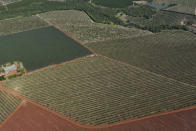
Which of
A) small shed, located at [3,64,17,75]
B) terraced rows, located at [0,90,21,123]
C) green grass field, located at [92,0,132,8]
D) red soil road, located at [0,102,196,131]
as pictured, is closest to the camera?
red soil road, located at [0,102,196,131]

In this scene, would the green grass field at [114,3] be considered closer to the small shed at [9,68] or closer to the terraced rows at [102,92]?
the terraced rows at [102,92]

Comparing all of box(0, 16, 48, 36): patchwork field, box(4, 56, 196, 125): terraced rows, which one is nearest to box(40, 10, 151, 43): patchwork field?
box(0, 16, 48, 36): patchwork field

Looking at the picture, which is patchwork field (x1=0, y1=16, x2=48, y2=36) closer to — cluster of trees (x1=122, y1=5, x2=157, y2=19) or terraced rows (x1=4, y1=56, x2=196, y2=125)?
terraced rows (x1=4, y1=56, x2=196, y2=125)

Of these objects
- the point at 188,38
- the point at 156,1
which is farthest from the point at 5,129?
the point at 156,1

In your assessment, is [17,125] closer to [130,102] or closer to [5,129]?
[5,129]

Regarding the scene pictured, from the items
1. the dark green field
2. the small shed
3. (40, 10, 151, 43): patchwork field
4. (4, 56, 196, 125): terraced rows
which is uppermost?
(40, 10, 151, 43): patchwork field
